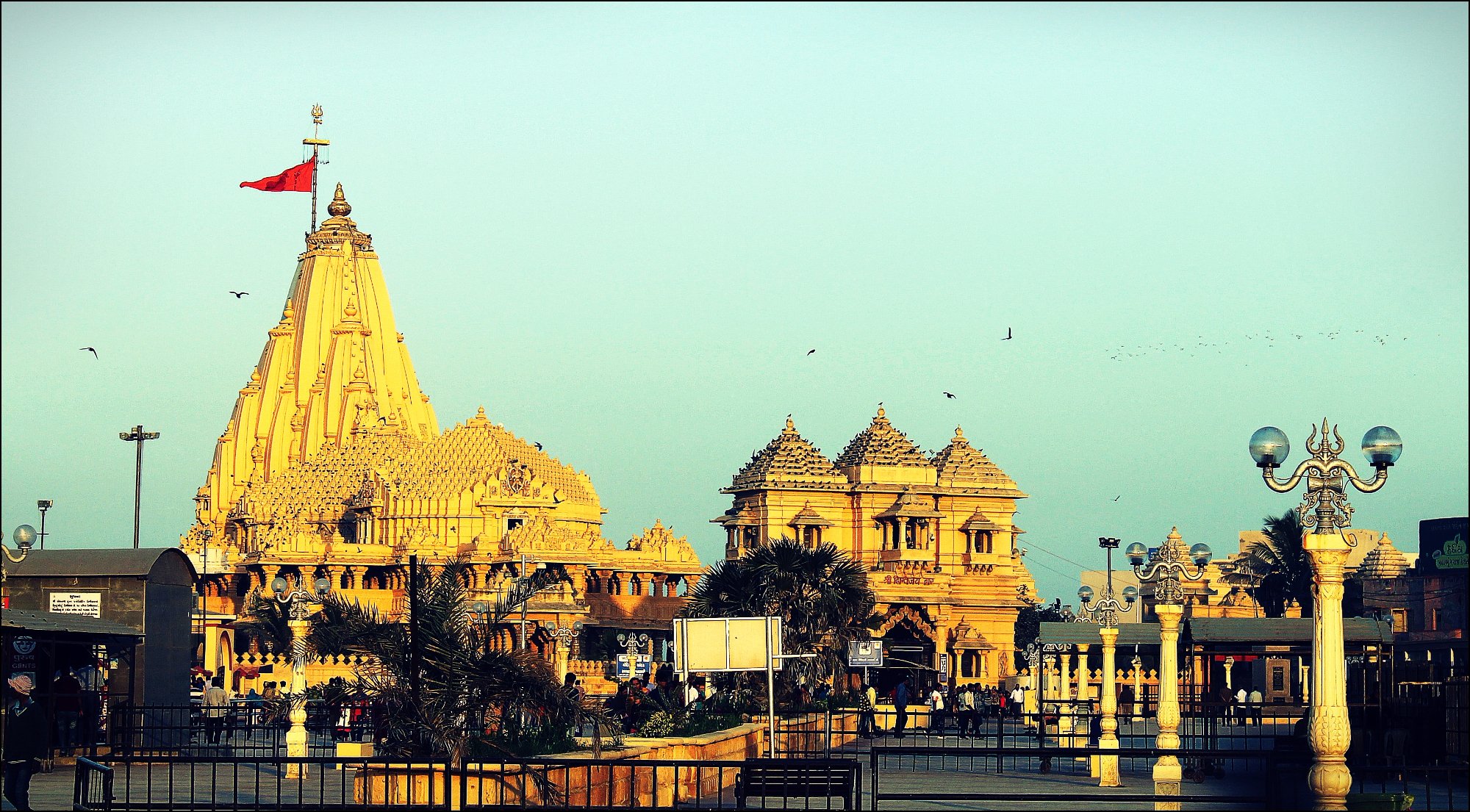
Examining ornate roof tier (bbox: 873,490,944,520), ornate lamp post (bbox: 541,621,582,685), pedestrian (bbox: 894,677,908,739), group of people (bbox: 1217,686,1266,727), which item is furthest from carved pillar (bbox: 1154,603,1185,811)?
ornate roof tier (bbox: 873,490,944,520)

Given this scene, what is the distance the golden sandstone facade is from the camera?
259 ft

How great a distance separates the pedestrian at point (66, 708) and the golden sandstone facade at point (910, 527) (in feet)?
161

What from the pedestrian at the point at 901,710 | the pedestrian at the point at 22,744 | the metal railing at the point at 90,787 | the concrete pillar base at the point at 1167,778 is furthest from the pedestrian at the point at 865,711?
the pedestrian at the point at 22,744

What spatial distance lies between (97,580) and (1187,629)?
16.2 m

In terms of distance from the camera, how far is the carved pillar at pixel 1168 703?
83.8 feet

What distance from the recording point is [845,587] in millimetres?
50438

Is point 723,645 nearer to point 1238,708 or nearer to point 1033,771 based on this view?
point 1033,771

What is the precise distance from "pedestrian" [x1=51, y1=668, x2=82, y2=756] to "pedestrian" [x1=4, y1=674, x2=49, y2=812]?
33.0 feet

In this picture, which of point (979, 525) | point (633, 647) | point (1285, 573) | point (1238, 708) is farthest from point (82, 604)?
point (1285, 573)

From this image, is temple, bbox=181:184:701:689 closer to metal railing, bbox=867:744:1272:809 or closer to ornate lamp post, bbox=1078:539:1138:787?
metal railing, bbox=867:744:1272:809

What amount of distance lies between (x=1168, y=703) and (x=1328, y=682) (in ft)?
18.7

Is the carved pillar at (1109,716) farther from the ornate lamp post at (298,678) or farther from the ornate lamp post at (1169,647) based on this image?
the ornate lamp post at (298,678)

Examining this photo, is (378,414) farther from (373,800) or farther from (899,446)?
(373,800)

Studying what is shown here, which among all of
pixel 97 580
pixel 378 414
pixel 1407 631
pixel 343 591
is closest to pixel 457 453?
pixel 343 591
